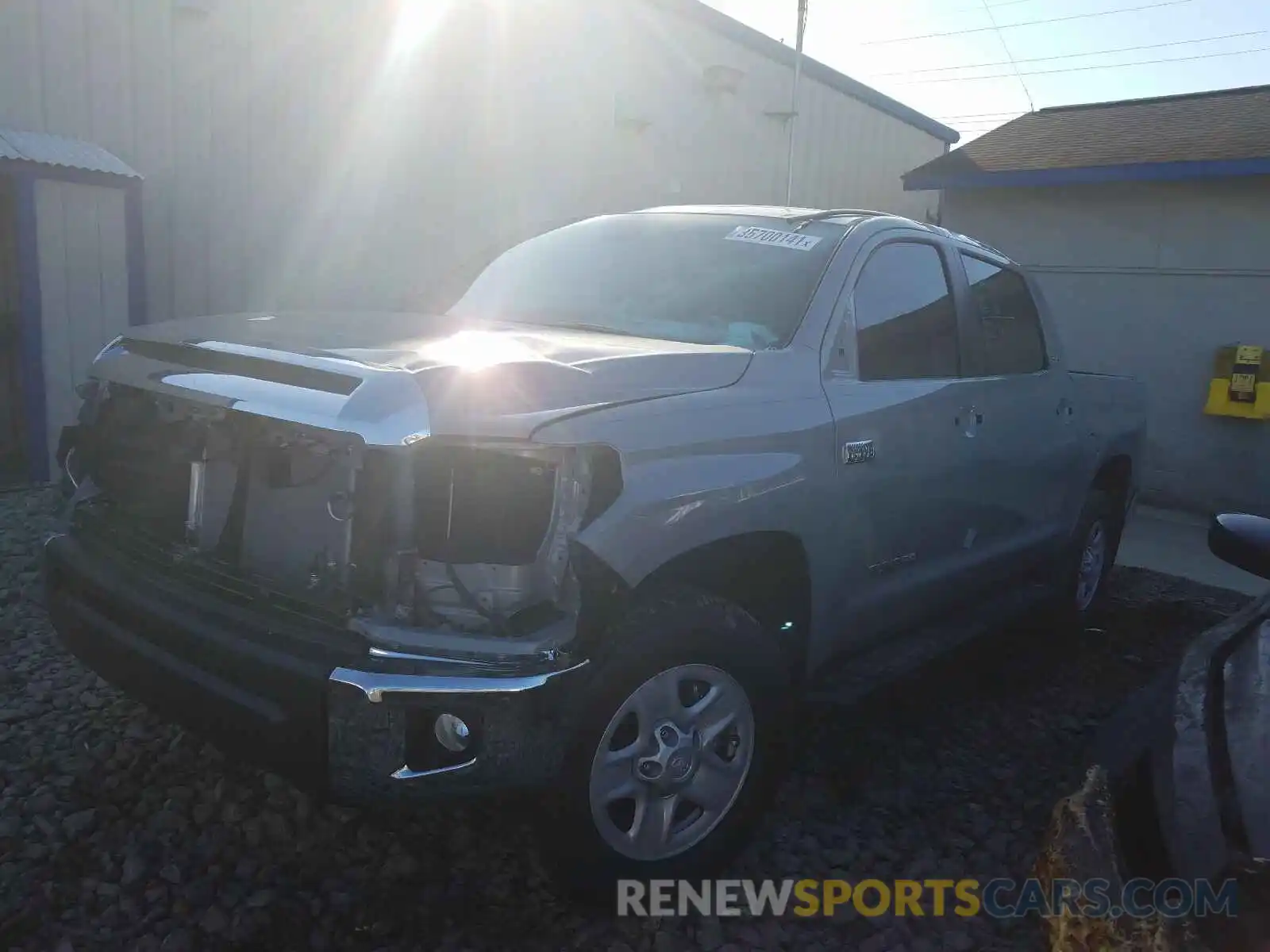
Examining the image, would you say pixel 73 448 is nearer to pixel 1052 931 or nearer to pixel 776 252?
pixel 776 252

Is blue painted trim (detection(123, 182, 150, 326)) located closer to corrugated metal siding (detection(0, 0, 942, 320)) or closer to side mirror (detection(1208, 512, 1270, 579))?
corrugated metal siding (detection(0, 0, 942, 320))

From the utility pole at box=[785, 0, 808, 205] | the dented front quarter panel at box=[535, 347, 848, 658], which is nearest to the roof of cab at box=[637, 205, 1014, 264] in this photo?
the dented front quarter panel at box=[535, 347, 848, 658]

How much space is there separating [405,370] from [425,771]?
892mm

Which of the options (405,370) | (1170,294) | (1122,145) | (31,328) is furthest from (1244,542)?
(1122,145)

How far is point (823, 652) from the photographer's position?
3.38 m

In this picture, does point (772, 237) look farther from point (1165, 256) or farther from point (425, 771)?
point (1165, 256)

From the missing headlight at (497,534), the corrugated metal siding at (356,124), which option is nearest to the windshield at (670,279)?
the missing headlight at (497,534)

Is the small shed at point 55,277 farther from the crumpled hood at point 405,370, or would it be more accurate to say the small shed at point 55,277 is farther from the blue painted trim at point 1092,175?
the blue painted trim at point 1092,175

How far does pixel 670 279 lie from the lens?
3725 mm

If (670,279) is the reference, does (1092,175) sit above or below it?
above

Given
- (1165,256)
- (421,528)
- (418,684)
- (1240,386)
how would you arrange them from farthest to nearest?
(1165,256) → (1240,386) → (421,528) → (418,684)

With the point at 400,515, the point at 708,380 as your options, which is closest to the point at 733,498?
the point at 708,380

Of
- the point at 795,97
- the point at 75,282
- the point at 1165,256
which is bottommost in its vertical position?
the point at 75,282

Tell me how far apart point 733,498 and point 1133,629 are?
3848 millimetres
